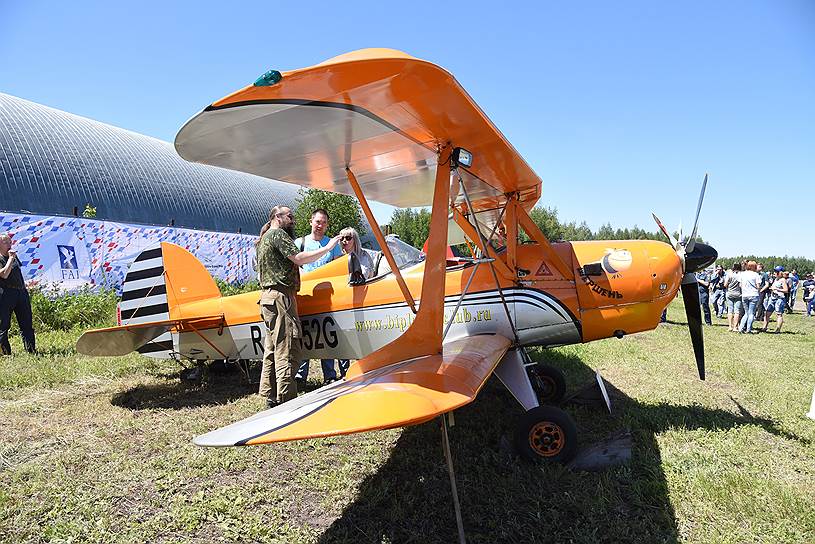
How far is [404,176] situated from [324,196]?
24043mm

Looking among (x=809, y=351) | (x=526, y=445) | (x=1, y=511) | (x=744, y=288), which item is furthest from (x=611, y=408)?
(x=744, y=288)

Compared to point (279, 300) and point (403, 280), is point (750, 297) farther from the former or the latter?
point (279, 300)

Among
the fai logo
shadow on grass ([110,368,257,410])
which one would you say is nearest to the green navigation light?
shadow on grass ([110,368,257,410])

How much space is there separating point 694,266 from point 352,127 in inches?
147

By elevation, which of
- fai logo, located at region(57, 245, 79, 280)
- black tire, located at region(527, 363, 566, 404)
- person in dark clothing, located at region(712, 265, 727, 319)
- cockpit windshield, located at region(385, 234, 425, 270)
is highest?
fai logo, located at region(57, 245, 79, 280)

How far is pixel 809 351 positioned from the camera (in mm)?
8695

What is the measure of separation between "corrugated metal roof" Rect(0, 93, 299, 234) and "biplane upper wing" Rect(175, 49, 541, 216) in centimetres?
1875

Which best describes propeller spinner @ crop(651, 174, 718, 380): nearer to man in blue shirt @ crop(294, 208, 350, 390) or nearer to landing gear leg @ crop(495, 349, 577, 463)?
landing gear leg @ crop(495, 349, 577, 463)

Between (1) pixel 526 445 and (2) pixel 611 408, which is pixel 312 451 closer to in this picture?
(1) pixel 526 445

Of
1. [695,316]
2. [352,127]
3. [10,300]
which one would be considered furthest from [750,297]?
[10,300]

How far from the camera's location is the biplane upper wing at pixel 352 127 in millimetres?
2312

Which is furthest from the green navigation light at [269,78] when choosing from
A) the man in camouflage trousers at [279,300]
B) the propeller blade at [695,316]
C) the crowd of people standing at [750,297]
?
the crowd of people standing at [750,297]

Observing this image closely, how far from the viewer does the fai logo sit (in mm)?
10375

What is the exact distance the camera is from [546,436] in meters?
3.57
